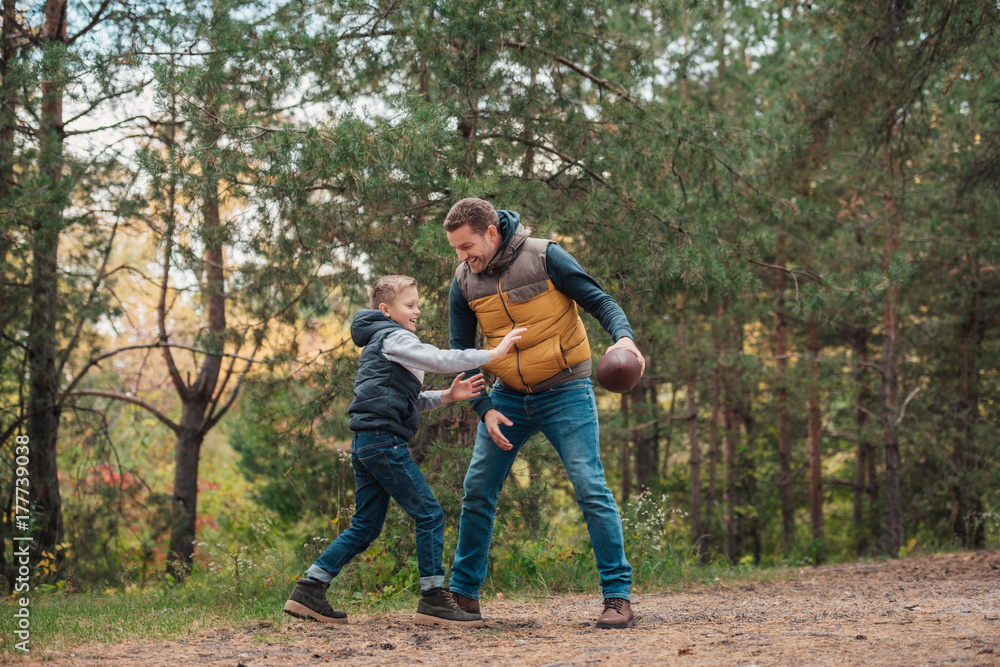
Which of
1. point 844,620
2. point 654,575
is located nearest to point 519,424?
point 844,620

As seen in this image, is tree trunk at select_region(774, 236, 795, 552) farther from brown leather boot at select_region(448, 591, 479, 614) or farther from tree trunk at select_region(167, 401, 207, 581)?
brown leather boot at select_region(448, 591, 479, 614)

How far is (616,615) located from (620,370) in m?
1.11

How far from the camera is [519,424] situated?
13.0 ft

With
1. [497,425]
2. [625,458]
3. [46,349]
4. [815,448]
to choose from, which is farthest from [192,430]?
[815,448]

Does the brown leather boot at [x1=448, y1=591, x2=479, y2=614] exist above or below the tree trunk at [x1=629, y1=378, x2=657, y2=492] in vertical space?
below

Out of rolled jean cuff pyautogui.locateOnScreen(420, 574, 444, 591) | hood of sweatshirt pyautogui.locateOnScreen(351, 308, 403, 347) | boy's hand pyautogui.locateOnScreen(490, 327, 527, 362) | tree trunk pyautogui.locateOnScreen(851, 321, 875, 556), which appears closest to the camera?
boy's hand pyautogui.locateOnScreen(490, 327, 527, 362)

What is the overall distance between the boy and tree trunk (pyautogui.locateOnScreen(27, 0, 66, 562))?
5.10m

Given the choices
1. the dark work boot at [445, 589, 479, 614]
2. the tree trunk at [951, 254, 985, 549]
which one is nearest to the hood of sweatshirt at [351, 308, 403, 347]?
the dark work boot at [445, 589, 479, 614]

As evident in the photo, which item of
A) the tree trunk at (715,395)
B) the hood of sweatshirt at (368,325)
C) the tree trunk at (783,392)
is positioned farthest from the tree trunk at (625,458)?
the hood of sweatshirt at (368,325)

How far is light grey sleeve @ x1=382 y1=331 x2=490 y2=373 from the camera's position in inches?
143

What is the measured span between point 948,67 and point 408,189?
560cm

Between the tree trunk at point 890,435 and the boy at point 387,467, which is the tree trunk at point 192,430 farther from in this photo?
the tree trunk at point 890,435

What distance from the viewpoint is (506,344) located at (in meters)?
3.59

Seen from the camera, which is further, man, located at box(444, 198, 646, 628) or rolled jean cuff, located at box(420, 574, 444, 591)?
rolled jean cuff, located at box(420, 574, 444, 591)
